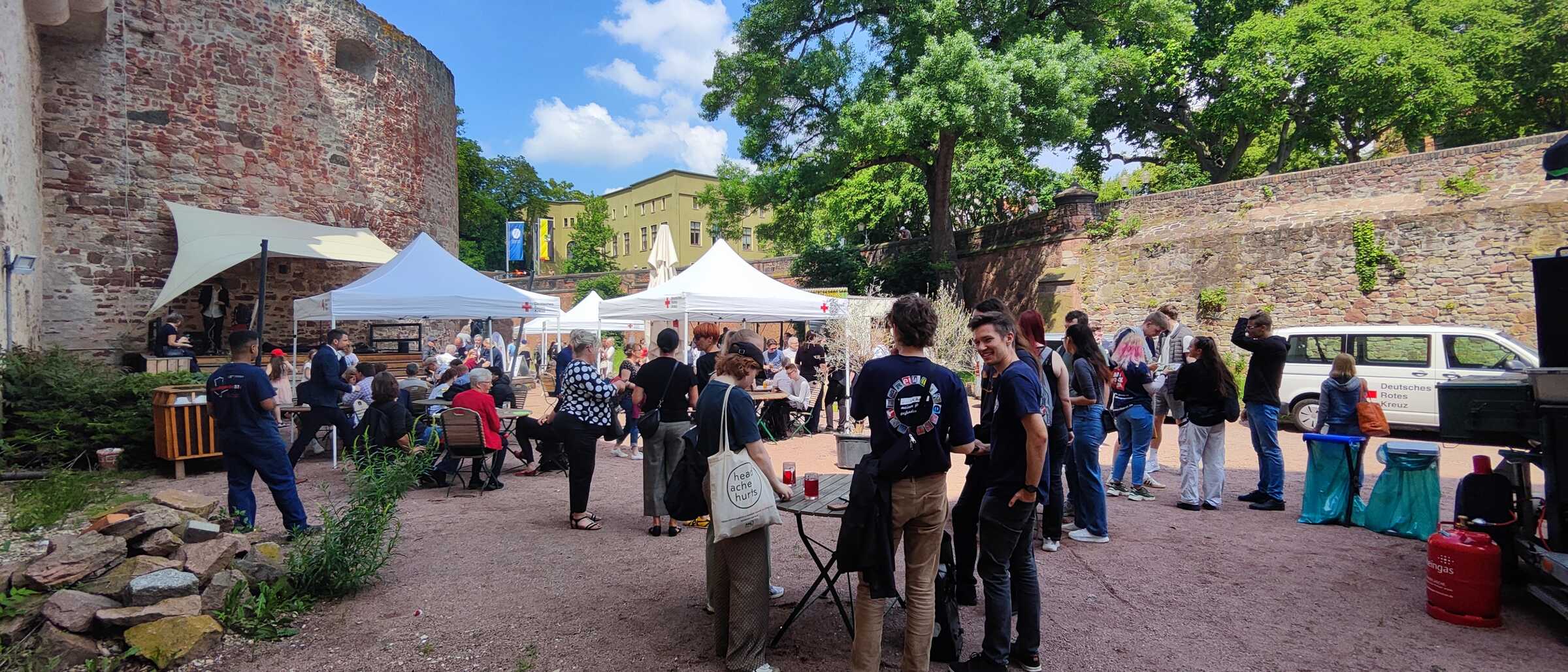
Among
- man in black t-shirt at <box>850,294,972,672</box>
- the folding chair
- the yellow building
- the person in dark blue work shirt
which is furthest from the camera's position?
the yellow building

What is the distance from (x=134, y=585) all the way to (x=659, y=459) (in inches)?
116

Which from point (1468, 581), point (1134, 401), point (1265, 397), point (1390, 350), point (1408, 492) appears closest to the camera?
point (1468, 581)

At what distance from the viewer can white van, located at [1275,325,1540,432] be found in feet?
29.9

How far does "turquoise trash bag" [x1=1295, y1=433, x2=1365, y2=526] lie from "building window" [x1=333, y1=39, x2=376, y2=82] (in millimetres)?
16605

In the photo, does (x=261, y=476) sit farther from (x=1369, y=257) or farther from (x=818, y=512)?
(x=1369, y=257)

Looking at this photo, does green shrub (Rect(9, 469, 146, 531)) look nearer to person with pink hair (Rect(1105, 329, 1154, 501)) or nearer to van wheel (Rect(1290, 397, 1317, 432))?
A: person with pink hair (Rect(1105, 329, 1154, 501))

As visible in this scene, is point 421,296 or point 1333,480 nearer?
point 1333,480

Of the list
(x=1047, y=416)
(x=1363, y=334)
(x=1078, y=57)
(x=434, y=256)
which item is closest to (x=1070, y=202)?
(x=1078, y=57)

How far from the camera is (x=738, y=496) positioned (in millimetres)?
3152

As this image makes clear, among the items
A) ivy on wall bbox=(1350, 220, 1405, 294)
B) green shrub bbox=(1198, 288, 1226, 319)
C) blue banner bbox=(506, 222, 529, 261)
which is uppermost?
blue banner bbox=(506, 222, 529, 261)

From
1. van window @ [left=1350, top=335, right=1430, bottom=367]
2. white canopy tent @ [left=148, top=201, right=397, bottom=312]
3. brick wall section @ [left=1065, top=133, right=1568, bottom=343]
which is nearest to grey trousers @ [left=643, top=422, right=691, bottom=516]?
white canopy tent @ [left=148, top=201, right=397, bottom=312]

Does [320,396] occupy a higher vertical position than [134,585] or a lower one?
higher

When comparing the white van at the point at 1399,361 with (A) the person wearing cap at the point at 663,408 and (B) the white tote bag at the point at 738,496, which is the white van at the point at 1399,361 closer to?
(A) the person wearing cap at the point at 663,408

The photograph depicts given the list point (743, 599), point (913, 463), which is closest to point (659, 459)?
point (743, 599)
